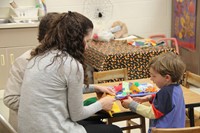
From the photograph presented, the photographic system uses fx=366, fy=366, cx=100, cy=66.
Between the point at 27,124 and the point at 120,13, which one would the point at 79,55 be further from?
the point at 120,13

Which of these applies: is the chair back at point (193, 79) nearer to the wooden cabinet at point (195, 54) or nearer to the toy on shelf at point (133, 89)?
the toy on shelf at point (133, 89)

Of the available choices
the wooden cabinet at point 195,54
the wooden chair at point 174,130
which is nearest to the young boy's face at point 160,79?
the wooden chair at point 174,130

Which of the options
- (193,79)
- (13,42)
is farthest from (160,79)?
(13,42)

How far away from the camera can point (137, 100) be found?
213 centimetres

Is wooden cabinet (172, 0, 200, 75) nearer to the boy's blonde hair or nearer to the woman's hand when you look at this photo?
the boy's blonde hair

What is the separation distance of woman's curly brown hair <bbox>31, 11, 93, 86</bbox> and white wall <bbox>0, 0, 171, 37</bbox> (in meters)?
3.03

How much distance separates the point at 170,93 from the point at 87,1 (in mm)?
3172

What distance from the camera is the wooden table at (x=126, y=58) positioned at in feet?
12.7

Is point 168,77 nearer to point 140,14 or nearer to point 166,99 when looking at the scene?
point 166,99

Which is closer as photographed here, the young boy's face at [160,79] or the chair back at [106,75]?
the young boy's face at [160,79]

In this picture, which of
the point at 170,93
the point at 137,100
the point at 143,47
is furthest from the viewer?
the point at 143,47

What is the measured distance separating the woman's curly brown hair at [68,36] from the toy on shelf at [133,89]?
486 millimetres

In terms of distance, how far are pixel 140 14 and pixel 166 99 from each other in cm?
A: 336

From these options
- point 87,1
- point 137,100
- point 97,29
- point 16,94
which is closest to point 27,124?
point 16,94
